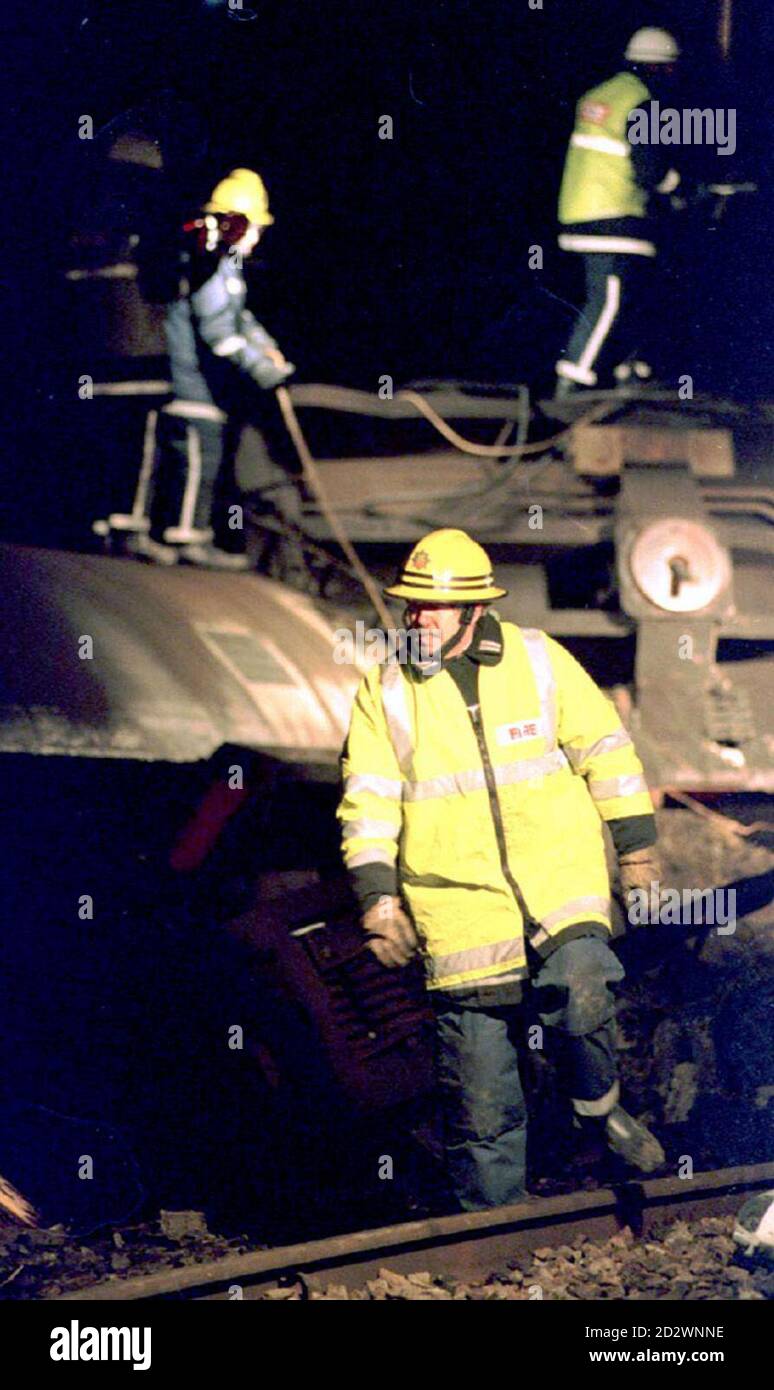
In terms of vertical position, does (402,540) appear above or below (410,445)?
below

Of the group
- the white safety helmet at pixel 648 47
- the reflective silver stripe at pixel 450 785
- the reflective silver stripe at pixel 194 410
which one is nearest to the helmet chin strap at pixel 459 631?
the reflective silver stripe at pixel 450 785

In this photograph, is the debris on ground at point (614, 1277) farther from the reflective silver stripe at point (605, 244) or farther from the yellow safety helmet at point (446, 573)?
the reflective silver stripe at point (605, 244)

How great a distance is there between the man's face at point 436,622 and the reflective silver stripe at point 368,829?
19.6 inches

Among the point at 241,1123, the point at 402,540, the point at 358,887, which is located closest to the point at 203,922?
the point at 241,1123

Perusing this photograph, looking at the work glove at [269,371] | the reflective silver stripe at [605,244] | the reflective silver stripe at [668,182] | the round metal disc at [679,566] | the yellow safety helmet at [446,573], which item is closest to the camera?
the yellow safety helmet at [446,573]

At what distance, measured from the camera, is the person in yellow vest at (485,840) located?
4613mm

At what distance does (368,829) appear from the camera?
454 centimetres

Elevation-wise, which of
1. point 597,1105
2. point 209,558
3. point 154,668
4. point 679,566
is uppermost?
point 209,558

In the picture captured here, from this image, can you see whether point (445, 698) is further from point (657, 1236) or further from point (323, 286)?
point (323, 286)

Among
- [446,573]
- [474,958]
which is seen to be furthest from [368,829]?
[446,573]

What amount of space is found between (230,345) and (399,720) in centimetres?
332

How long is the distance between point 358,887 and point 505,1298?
1.17 meters

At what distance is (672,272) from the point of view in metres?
8.50

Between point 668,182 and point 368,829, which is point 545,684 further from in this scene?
point 668,182
